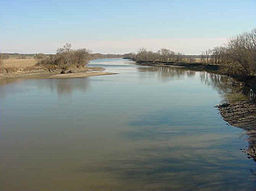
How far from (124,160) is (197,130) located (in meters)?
3.65

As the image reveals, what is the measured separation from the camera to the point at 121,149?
7.73 m

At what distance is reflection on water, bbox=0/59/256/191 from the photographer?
19.0 feet

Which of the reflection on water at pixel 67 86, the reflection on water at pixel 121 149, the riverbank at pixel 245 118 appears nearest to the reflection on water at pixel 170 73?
the reflection on water at pixel 67 86

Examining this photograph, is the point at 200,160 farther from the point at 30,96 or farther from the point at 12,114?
the point at 30,96

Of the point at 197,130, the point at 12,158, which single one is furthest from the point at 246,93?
the point at 12,158

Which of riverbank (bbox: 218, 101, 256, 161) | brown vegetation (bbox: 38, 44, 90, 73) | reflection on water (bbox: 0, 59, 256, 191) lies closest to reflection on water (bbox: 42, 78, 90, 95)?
reflection on water (bbox: 0, 59, 256, 191)

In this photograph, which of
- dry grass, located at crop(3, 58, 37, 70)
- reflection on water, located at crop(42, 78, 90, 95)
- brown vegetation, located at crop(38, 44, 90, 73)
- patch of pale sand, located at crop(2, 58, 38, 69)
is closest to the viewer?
reflection on water, located at crop(42, 78, 90, 95)

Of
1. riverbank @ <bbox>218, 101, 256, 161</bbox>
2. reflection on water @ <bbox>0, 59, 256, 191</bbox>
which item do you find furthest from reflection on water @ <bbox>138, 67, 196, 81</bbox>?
reflection on water @ <bbox>0, 59, 256, 191</bbox>

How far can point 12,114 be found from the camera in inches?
486

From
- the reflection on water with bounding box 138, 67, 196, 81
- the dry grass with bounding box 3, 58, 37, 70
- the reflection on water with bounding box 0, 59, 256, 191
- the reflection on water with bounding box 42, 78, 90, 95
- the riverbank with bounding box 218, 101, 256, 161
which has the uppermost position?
the dry grass with bounding box 3, 58, 37, 70

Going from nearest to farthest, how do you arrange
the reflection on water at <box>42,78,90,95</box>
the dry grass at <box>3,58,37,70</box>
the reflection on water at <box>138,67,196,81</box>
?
1. the reflection on water at <box>42,78,90,95</box>
2. the reflection on water at <box>138,67,196,81</box>
3. the dry grass at <box>3,58,37,70</box>

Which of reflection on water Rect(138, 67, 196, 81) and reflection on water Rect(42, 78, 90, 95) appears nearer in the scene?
reflection on water Rect(42, 78, 90, 95)

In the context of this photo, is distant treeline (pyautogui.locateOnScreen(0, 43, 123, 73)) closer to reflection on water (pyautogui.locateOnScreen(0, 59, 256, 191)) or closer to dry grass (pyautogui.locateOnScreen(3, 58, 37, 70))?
dry grass (pyautogui.locateOnScreen(3, 58, 37, 70))

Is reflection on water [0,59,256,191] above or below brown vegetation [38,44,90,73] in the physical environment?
below
